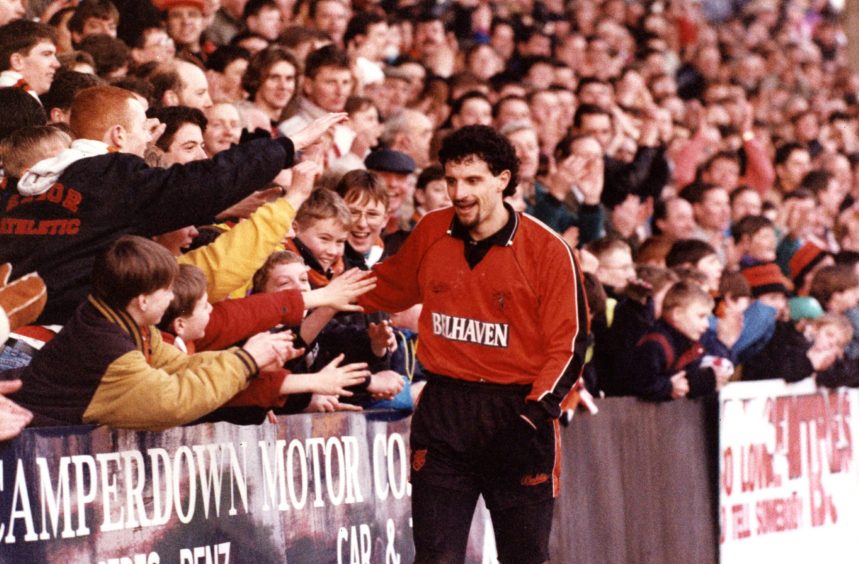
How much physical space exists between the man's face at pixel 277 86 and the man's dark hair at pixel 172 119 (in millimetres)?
2998

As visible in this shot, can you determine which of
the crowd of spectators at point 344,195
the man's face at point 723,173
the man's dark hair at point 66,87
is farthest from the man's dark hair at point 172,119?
the man's face at point 723,173

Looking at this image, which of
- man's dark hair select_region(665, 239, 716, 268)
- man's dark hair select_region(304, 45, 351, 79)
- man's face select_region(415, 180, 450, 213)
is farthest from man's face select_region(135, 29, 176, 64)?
man's dark hair select_region(665, 239, 716, 268)

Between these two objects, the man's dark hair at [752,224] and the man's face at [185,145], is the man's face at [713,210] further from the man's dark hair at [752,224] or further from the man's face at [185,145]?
the man's face at [185,145]

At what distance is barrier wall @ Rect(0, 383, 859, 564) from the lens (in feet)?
22.9

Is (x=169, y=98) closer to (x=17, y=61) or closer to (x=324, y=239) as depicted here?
(x=17, y=61)

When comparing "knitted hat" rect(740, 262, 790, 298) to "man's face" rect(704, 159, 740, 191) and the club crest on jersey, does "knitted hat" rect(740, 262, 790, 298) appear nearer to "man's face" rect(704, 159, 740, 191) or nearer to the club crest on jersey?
"man's face" rect(704, 159, 740, 191)

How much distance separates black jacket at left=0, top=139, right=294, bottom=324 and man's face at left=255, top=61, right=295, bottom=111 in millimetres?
4404

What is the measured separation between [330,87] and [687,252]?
10.1ft

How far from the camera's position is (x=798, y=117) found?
69.7ft

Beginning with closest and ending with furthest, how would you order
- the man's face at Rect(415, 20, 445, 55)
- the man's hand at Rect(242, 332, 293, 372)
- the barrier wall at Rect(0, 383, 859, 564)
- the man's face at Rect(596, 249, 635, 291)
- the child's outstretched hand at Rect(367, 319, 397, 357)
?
the barrier wall at Rect(0, 383, 859, 564) → the man's hand at Rect(242, 332, 293, 372) → the child's outstretched hand at Rect(367, 319, 397, 357) → the man's face at Rect(596, 249, 635, 291) → the man's face at Rect(415, 20, 445, 55)

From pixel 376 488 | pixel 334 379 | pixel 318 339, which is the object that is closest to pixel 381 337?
pixel 318 339

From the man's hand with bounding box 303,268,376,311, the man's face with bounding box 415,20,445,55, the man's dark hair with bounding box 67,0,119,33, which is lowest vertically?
the man's hand with bounding box 303,268,376,311

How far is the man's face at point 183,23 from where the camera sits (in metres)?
12.5

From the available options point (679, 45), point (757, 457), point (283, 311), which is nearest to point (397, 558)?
point (283, 311)
